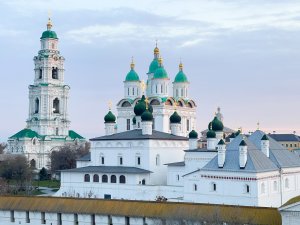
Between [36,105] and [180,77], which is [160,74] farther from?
[36,105]

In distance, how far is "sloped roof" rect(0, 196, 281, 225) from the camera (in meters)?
21.2

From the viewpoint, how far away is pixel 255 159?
3128 centimetres

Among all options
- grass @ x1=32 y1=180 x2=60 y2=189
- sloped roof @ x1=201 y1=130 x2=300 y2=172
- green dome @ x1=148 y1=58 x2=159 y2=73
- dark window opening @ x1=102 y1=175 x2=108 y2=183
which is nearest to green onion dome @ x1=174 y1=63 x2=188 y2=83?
green dome @ x1=148 y1=58 x2=159 y2=73

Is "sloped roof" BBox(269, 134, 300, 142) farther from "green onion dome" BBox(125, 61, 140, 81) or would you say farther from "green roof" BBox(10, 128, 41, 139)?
"green roof" BBox(10, 128, 41, 139)

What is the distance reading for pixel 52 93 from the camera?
7212cm

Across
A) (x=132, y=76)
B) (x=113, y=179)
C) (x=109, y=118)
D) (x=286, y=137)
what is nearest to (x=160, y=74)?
(x=132, y=76)

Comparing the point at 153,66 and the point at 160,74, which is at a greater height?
the point at 153,66

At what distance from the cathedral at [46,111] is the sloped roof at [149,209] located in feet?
144

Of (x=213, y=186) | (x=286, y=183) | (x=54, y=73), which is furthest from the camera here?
(x=54, y=73)

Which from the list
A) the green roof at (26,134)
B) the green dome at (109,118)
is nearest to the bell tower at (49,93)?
the green roof at (26,134)

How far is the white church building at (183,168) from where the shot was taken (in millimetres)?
31087

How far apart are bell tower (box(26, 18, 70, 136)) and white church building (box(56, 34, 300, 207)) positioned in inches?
1088

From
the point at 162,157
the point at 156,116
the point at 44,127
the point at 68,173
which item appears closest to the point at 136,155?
the point at 162,157

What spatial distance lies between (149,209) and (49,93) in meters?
50.4
